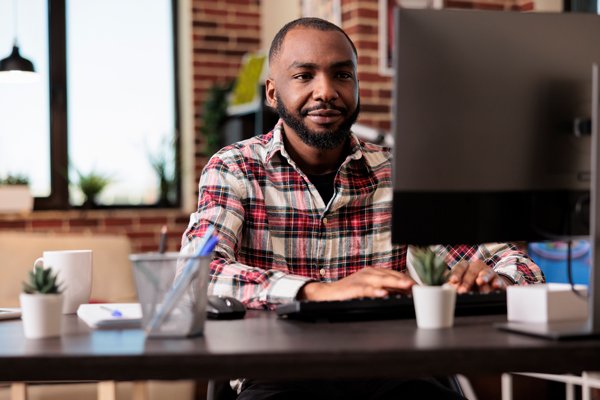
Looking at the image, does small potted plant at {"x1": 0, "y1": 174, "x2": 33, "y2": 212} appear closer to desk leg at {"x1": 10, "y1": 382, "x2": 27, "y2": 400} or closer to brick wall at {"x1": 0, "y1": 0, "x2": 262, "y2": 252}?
brick wall at {"x1": 0, "y1": 0, "x2": 262, "y2": 252}

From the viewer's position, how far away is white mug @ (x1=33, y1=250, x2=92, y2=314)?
1457mm

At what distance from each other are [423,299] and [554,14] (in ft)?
1.49

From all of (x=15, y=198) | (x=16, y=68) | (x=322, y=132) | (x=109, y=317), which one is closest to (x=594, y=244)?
(x=109, y=317)

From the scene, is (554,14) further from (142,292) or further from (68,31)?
(68,31)

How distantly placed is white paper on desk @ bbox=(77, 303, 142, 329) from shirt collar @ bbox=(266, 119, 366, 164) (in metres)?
0.56

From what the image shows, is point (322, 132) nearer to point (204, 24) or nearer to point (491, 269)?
point (491, 269)

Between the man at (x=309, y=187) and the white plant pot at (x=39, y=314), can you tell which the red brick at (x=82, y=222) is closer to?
the man at (x=309, y=187)

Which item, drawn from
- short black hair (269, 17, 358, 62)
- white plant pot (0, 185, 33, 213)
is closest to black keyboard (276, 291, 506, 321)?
short black hair (269, 17, 358, 62)

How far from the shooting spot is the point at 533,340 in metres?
1.04

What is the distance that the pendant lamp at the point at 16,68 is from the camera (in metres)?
3.57

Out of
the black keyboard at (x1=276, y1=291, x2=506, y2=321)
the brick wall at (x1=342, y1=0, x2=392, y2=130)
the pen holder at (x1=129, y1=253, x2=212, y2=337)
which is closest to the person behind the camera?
the pen holder at (x1=129, y1=253, x2=212, y2=337)

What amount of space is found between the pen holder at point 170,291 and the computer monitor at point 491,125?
295 millimetres

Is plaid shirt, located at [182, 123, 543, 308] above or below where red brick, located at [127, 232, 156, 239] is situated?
above

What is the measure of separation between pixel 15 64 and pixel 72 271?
7.79ft
